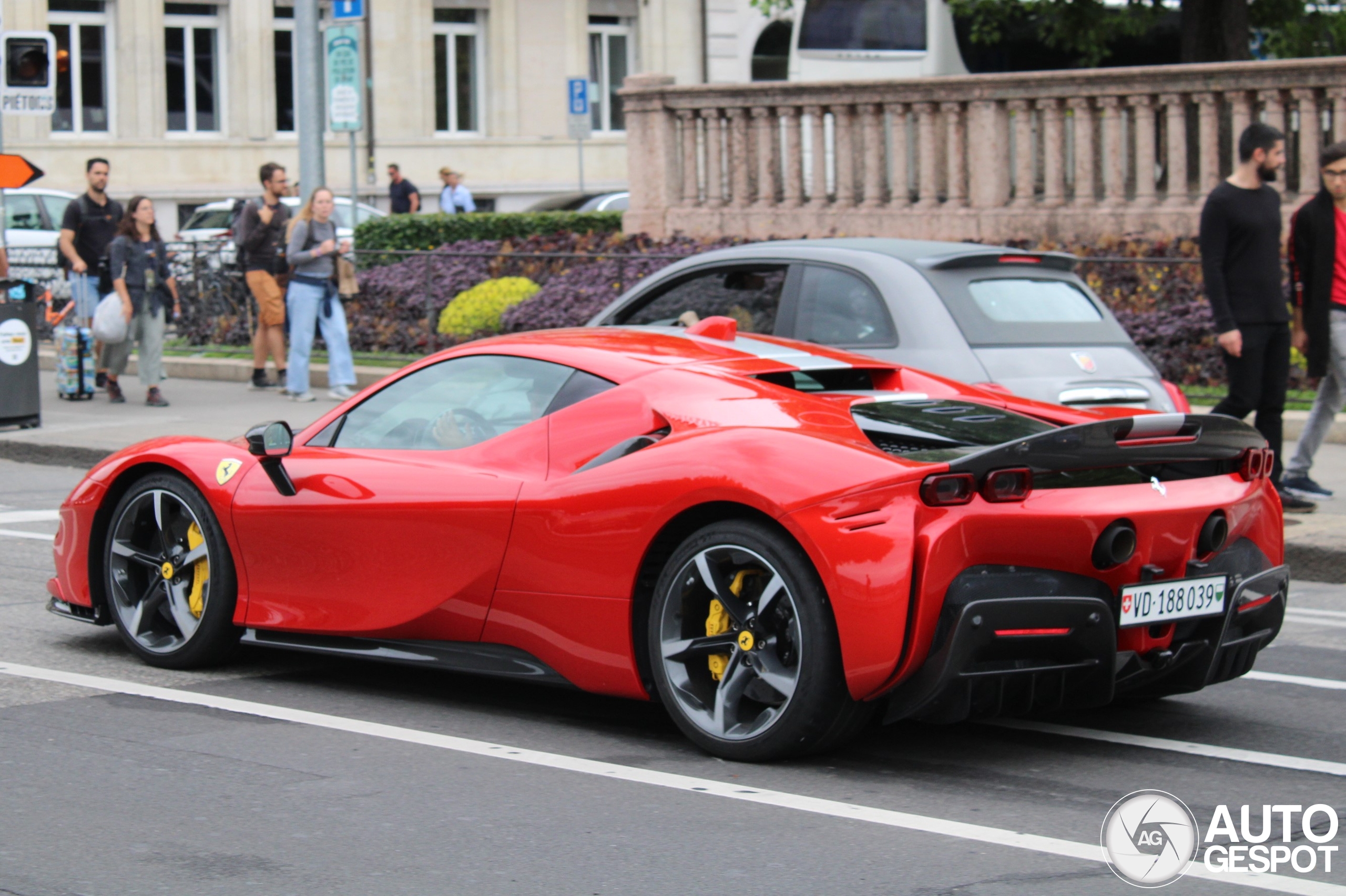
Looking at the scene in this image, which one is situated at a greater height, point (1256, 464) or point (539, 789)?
point (1256, 464)

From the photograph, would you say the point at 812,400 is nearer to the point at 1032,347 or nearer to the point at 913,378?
the point at 913,378

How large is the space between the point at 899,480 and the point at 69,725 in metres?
2.79

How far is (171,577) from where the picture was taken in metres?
6.66

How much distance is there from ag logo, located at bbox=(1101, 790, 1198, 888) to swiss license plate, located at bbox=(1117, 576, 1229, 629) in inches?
18.9

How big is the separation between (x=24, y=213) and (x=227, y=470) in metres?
21.4

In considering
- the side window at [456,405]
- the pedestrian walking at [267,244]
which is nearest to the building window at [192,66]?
the pedestrian walking at [267,244]

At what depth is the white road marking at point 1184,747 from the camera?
17.7ft

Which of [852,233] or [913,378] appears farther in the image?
[852,233]

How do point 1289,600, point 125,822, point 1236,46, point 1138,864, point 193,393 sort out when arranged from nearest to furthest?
1. point 1138,864
2. point 125,822
3. point 1289,600
4. point 193,393
5. point 1236,46

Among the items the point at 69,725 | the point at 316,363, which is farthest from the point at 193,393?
the point at 69,725

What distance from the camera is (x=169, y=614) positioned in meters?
6.68

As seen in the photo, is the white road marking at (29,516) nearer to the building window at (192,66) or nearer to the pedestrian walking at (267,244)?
the pedestrian walking at (267,244)

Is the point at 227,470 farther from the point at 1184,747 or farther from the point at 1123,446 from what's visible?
the point at 1184,747

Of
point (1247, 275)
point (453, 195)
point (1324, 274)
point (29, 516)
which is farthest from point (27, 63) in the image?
point (453, 195)
